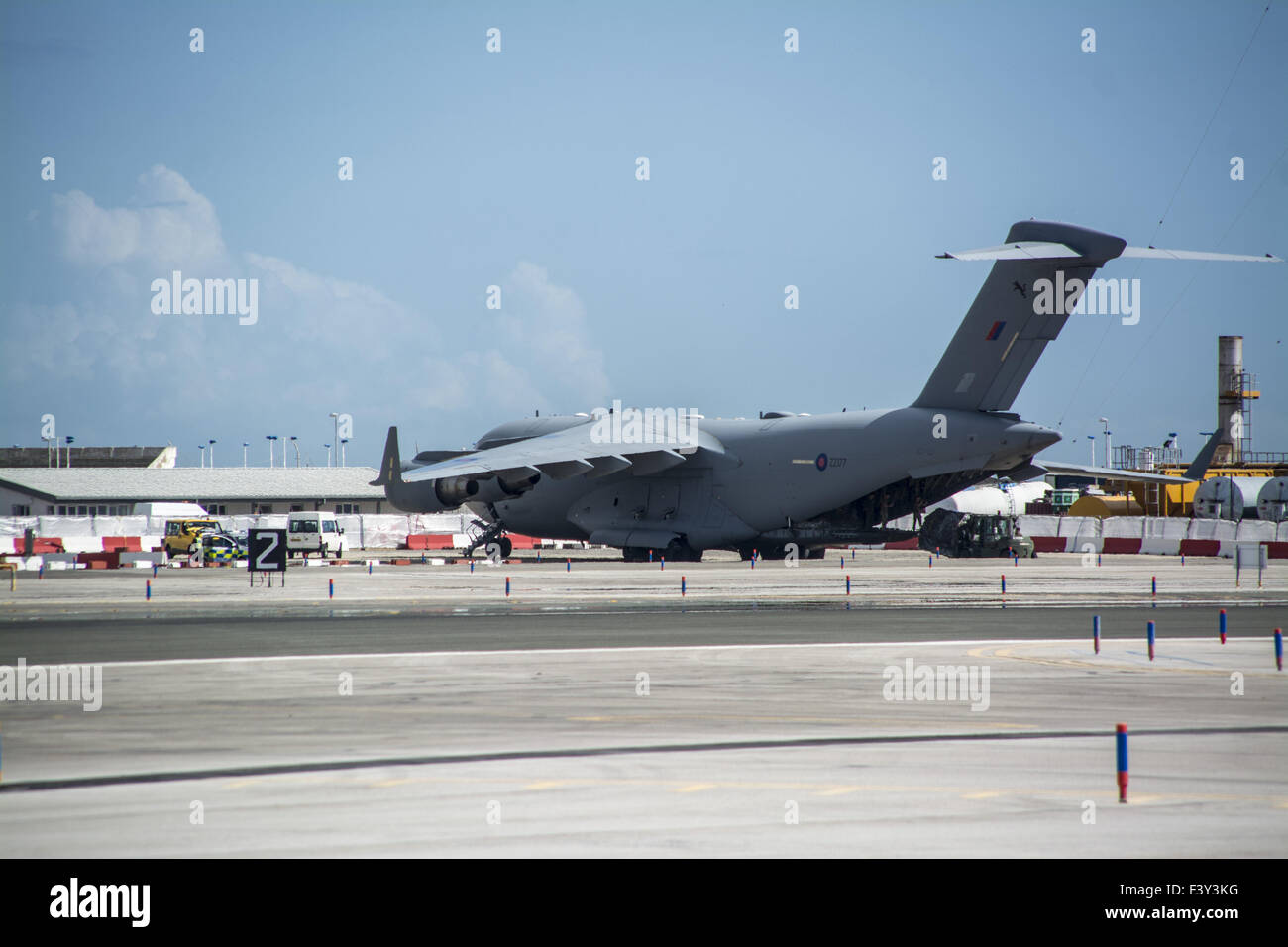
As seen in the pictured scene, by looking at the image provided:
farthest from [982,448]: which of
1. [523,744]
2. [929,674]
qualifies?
[523,744]

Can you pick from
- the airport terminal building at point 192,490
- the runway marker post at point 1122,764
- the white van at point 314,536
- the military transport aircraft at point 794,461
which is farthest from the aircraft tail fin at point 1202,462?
the airport terminal building at point 192,490

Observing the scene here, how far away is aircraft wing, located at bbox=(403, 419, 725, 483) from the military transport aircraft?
8 cm

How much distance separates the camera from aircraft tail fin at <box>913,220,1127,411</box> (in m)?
41.6

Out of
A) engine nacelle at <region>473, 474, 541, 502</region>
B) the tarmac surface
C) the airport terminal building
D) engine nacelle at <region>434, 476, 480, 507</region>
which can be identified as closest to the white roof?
the airport terminal building

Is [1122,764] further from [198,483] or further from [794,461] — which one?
[198,483]

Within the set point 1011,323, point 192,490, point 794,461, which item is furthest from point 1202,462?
point 192,490

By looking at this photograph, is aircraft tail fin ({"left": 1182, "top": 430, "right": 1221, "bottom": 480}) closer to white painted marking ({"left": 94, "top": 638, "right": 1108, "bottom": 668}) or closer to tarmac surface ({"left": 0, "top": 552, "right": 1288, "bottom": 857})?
tarmac surface ({"left": 0, "top": 552, "right": 1288, "bottom": 857})

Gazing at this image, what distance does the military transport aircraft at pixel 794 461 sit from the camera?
4331 centimetres

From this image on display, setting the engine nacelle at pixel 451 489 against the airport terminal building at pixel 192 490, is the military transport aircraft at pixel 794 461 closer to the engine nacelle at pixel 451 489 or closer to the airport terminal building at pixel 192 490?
the engine nacelle at pixel 451 489

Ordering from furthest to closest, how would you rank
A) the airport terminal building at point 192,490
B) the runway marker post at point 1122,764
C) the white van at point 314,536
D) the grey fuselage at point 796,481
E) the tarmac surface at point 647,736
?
the airport terminal building at point 192,490, the white van at point 314,536, the grey fuselage at point 796,481, the runway marker post at point 1122,764, the tarmac surface at point 647,736

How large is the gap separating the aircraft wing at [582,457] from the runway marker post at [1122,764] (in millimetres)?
35924

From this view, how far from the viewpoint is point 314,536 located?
2333 inches

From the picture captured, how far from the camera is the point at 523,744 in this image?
12.2m
